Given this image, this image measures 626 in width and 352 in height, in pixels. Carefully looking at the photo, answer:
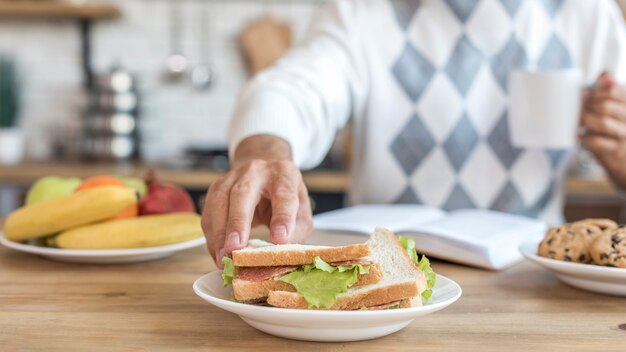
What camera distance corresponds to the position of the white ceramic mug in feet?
4.69

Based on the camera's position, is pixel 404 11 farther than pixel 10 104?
No

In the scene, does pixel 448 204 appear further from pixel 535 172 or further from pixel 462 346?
pixel 462 346

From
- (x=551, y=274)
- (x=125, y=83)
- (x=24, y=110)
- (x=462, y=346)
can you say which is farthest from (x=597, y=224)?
(x=24, y=110)

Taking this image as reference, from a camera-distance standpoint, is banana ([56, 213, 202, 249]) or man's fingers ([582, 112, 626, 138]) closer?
banana ([56, 213, 202, 249])

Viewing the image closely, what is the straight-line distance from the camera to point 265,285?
713 millimetres

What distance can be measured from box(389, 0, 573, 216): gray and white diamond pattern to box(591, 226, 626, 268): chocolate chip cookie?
947 millimetres

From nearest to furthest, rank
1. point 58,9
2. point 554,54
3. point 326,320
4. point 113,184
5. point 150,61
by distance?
point 326,320
point 113,184
point 554,54
point 58,9
point 150,61

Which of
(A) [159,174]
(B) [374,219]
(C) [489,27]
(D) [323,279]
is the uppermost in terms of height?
(C) [489,27]

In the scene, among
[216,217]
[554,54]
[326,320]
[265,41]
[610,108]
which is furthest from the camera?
[265,41]

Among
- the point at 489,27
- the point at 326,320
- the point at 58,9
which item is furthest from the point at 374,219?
the point at 58,9

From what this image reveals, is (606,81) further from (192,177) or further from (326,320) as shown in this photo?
(192,177)

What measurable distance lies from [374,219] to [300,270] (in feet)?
1.80

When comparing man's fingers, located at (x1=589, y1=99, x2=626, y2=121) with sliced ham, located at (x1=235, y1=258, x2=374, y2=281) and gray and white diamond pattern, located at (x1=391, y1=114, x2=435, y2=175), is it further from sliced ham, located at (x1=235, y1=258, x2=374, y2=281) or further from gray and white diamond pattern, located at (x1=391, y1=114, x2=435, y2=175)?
sliced ham, located at (x1=235, y1=258, x2=374, y2=281)

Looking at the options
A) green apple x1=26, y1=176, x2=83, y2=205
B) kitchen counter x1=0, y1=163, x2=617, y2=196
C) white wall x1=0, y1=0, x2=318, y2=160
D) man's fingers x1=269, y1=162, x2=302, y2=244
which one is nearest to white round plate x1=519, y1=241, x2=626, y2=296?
man's fingers x1=269, y1=162, x2=302, y2=244
